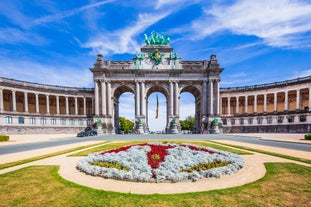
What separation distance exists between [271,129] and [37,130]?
271ft

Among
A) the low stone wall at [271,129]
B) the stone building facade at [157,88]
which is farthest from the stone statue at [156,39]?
the low stone wall at [271,129]

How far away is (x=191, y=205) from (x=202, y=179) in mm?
2788

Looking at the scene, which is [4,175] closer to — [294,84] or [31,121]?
[31,121]

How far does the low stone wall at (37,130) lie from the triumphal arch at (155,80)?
A: 13.0m

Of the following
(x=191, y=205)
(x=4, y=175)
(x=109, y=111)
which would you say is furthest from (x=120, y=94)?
(x=191, y=205)

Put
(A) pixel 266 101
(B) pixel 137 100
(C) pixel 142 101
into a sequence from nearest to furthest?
(C) pixel 142 101 < (B) pixel 137 100 < (A) pixel 266 101

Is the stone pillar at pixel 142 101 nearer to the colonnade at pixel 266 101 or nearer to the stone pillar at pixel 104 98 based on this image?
the stone pillar at pixel 104 98

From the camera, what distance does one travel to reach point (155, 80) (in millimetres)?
54656

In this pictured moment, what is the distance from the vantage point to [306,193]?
5672 millimetres

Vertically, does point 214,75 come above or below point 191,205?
above

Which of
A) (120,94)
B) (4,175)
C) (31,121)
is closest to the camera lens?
(4,175)

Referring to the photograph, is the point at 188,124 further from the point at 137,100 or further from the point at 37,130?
the point at 37,130

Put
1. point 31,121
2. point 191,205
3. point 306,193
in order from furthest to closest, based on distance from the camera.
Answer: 1. point 31,121
2. point 306,193
3. point 191,205

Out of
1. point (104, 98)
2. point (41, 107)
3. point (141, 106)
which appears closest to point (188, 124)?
point (141, 106)
